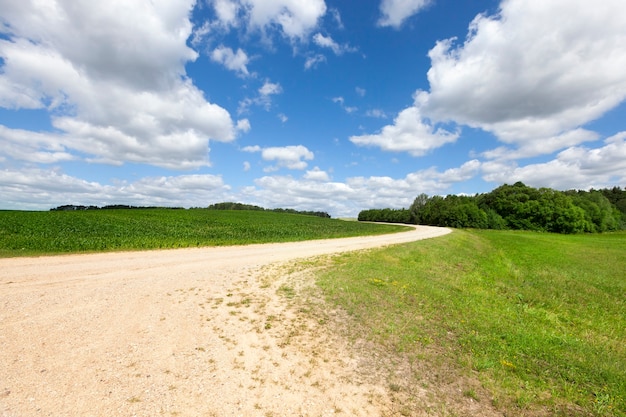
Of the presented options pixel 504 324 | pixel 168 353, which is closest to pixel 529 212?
pixel 504 324

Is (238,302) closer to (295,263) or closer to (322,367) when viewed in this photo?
(322,367)

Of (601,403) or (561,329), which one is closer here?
(601,403)

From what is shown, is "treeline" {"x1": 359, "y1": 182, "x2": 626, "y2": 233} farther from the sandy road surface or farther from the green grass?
the sandy road surface

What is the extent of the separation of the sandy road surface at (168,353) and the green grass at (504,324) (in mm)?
1909

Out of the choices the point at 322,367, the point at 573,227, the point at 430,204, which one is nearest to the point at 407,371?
the point at 322,367

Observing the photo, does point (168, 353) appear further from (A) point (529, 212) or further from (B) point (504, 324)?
(A) point (529, 212)

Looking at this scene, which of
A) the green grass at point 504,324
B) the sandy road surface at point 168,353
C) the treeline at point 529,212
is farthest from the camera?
the treeline at point 529,212

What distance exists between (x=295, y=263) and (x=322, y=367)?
9505mm

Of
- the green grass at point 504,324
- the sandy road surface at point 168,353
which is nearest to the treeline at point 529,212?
the green grass at point 504,324

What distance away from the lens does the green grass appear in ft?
18.0

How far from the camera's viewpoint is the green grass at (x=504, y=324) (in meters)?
5.49

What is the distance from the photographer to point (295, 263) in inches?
600

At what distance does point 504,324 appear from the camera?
8781mm

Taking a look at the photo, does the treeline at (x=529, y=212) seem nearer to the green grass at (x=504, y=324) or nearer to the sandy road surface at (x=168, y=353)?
the green grass at (x=504, y=324)
